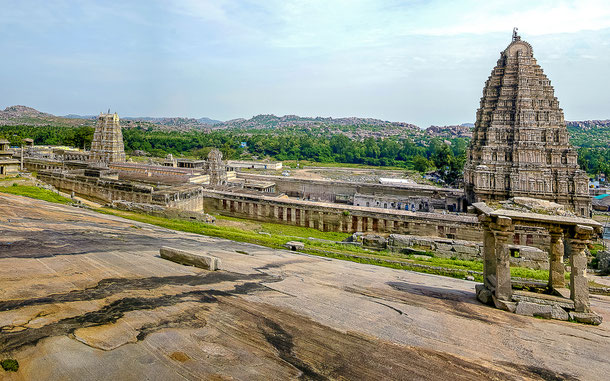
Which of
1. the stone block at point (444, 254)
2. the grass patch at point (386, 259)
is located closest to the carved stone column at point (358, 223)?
the grass patch at point (386, 259)

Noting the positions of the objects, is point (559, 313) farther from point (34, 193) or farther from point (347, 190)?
point (347, 190)

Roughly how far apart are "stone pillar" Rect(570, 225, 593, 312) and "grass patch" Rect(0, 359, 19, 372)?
43.2 feet

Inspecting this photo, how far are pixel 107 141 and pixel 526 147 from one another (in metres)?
62.8

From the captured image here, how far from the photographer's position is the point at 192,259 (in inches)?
518

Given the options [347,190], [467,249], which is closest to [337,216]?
[467,249]

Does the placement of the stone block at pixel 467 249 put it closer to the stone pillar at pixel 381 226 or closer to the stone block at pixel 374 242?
the stone block at pixel 374 242

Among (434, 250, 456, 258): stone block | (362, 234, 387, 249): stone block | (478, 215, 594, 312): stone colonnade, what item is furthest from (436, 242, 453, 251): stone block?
(478, 215, 594, 312): stone colonnade

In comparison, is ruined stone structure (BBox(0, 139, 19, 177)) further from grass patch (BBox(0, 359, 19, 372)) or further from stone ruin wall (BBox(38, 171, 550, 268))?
grass patch (BBox(0, 359, 19, 372))

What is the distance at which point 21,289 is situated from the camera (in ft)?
30.4

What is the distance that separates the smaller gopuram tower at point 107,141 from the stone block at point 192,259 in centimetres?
5625

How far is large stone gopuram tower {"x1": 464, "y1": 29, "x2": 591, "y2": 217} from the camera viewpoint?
3691 cm

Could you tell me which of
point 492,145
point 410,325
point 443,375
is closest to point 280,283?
point 410,325

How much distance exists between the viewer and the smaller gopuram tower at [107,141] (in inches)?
2457

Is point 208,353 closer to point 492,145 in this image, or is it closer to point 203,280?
point 203,280
